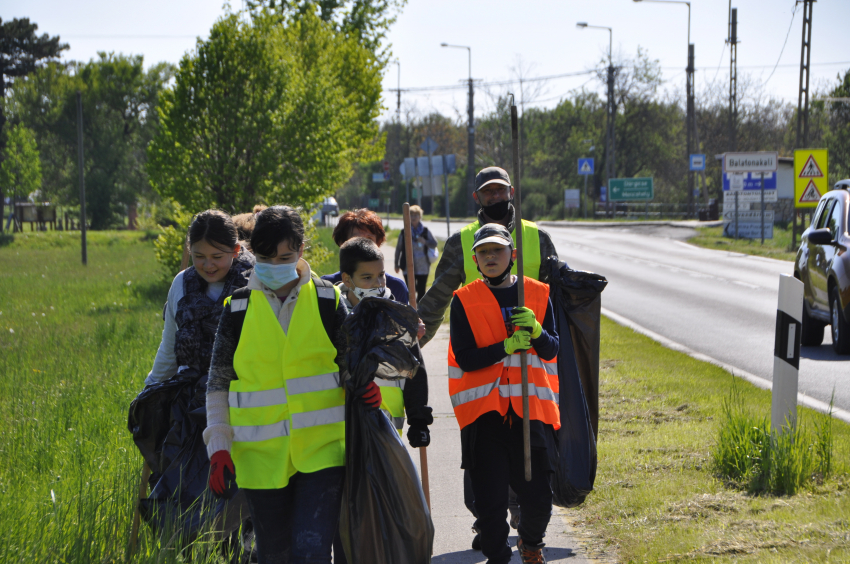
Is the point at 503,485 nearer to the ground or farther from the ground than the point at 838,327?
farther from the ground

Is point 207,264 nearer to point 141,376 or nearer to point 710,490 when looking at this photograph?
point 710,490

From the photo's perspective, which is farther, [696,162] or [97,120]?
[97,120]

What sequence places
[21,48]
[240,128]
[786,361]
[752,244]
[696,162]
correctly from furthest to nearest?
1. [21,48]
2. [696,162]
3. [752,244]
4. [240,128]
5. [786,361]

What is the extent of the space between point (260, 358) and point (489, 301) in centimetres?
113

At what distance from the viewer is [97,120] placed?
191 ft

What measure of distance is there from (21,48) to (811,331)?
163 ft

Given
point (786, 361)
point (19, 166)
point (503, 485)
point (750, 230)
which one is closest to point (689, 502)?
point (786, 361)

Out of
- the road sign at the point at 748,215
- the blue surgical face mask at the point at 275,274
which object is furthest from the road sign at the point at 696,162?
the blue surgical face mask at the point at 275,274

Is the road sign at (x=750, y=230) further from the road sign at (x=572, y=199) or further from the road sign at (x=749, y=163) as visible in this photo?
the road sign at (x=572, y=199)

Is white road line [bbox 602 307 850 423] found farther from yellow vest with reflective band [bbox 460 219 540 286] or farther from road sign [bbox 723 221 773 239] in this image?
road sign [bbox 723 221 773 239]

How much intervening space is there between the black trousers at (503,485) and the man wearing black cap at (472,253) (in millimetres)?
514

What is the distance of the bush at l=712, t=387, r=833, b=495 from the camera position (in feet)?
15.6

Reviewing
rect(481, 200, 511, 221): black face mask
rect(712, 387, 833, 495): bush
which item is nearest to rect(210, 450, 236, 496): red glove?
rect(481, 200, 511, 221): black face mask

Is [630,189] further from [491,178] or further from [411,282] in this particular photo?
[411,282]
